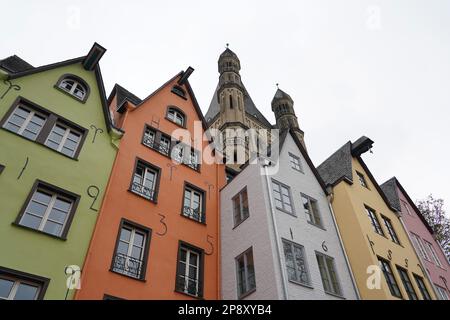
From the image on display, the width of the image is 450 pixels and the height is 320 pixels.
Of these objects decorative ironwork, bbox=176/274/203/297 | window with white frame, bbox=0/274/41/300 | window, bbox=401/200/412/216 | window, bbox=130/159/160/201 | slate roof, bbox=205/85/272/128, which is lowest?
window with white frame, bbox=0/274/41/300

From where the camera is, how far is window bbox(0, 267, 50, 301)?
368 inches

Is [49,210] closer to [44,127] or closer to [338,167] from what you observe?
[44,127]

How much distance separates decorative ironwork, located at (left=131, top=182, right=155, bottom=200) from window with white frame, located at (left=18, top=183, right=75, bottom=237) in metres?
2.89

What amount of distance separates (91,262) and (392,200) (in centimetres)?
2135

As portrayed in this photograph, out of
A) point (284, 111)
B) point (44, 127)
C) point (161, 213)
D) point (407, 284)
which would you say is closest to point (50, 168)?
point (44, 127)

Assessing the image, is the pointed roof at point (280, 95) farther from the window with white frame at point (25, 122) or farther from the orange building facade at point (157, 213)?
the window with white frame at point (25, 122)

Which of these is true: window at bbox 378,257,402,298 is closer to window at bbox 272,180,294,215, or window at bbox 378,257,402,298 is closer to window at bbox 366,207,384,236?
window at bbox 366,207,384,236

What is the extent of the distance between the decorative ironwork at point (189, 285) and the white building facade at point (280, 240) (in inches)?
45.1

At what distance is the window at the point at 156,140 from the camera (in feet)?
56.2

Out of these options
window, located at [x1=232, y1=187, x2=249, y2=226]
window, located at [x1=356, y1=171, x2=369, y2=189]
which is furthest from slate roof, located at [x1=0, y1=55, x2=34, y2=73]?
window, located at [x1=356, y1=171, x2=369, y2=189]
